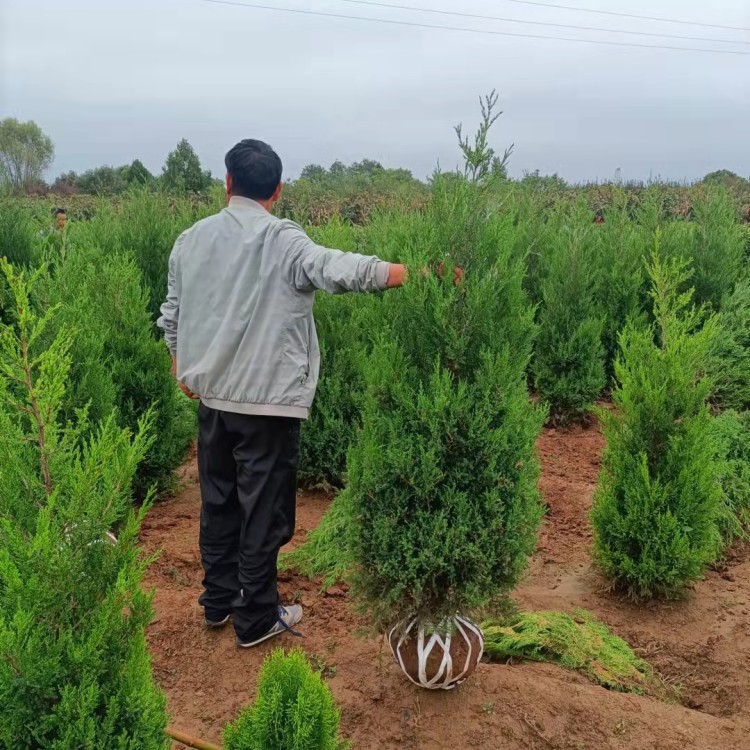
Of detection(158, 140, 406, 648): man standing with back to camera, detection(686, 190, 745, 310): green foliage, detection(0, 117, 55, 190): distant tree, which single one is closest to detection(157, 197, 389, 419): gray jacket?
detection(158, 140, 406, 648): man standing with back to camera

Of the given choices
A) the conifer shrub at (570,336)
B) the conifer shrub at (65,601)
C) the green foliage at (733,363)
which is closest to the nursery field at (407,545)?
the conifer shrub at (65,601)

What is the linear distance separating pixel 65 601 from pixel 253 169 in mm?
2032

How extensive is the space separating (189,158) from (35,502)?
21.3 meters

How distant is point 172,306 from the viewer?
3.38 m

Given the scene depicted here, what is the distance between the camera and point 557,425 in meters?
7.62

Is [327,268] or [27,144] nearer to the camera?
[327,268]

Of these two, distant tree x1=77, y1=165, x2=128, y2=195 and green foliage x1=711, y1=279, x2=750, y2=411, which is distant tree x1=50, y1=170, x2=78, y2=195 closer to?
distant tree x1=77, y1=165, x2=128, y2=195

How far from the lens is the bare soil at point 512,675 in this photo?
108 inches

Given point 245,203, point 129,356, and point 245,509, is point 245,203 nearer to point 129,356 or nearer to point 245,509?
point 245,509

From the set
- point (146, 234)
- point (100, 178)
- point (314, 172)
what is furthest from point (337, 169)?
point (146, 234)

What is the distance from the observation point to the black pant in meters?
3.14

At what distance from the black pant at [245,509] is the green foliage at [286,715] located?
1.34 metres

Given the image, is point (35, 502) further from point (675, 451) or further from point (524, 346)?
point (675, 451)

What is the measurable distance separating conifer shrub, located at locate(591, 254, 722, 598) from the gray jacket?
2060mm
